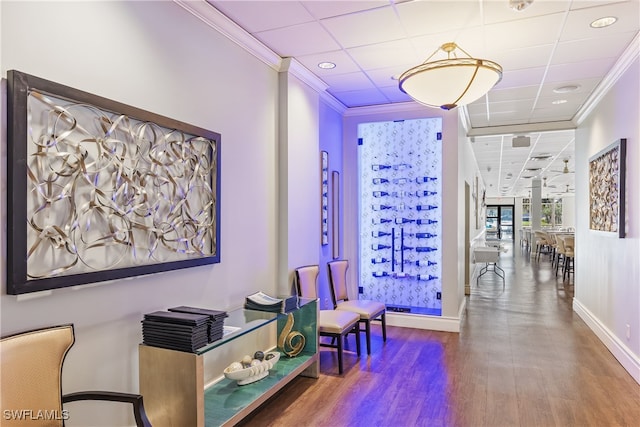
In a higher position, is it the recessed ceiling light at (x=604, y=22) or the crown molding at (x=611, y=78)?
the recessed ceiling light at (x=604, y=22)

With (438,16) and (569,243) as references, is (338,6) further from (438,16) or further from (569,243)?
(569,243)

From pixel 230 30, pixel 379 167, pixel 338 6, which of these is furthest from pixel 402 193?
pixel 230 30

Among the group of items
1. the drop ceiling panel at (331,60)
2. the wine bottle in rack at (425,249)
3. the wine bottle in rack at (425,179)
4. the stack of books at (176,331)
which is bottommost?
the stack of books at (176,331)

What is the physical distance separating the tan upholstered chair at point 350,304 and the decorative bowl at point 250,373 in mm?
1348

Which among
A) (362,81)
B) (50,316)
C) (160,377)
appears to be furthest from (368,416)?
(362,81)

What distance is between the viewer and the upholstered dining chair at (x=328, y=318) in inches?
144

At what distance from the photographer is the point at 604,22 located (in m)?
3.05

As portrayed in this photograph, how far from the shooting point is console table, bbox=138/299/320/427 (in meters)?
2.25

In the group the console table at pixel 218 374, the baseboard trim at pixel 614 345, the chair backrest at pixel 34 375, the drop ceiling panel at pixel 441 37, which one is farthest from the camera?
the baseboard trim at pixel 614 345

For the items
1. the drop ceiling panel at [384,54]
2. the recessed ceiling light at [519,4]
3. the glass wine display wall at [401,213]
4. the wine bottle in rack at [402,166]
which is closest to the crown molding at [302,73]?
the drop ceiling panel at [384,54]

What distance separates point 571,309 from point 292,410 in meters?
5.14

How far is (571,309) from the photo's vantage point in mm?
6184

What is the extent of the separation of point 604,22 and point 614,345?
309 cm

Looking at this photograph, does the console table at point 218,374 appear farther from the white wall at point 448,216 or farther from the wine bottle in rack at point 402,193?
the wine bottle in rack at point 402,193
